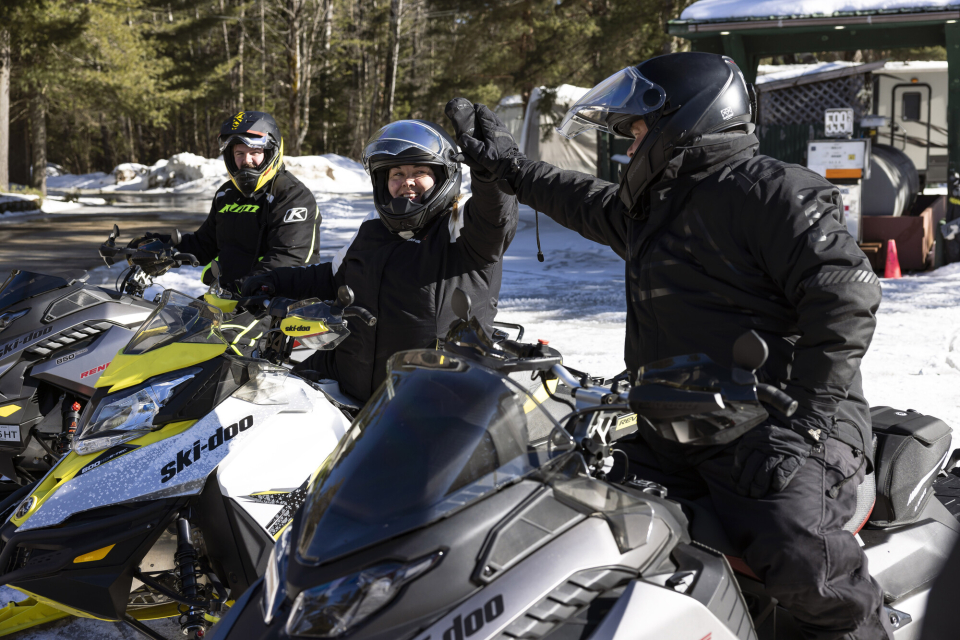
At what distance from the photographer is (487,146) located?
2.74 m

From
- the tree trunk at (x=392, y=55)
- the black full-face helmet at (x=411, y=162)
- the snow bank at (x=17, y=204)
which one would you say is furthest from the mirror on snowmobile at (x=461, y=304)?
the tree trunk at (x=392, y=55)

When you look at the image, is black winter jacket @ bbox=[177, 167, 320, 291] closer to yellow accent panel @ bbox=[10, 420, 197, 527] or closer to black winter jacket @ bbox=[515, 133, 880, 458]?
yellow accent panel @ bbox=[10, 420, 197, 527]

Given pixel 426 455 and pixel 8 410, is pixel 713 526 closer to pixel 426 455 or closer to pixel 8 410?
pixel 426 455

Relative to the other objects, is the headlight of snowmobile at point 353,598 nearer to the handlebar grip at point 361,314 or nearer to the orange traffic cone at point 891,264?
the handlebar grip at point 361,314

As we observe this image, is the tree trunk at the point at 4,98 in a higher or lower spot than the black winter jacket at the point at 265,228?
higher

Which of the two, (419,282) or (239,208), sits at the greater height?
(239,208)

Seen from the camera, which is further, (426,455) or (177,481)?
(177,481)

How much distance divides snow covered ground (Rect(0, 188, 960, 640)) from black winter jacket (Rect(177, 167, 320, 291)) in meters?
2.18

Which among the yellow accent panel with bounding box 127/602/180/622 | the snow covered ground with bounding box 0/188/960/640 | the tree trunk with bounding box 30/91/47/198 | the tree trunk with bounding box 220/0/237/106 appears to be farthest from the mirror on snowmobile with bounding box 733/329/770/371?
the tree trunk with bounding box 220/0/237/106

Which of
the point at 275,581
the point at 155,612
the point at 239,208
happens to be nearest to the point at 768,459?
the point at 275,581

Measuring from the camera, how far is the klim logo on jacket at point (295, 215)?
482cm

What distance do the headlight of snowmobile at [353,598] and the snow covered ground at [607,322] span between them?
212 cm

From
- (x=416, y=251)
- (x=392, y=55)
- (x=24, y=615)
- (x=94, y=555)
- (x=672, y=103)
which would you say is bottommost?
(x=24, y=615)

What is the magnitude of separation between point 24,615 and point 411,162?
2.20 meters
